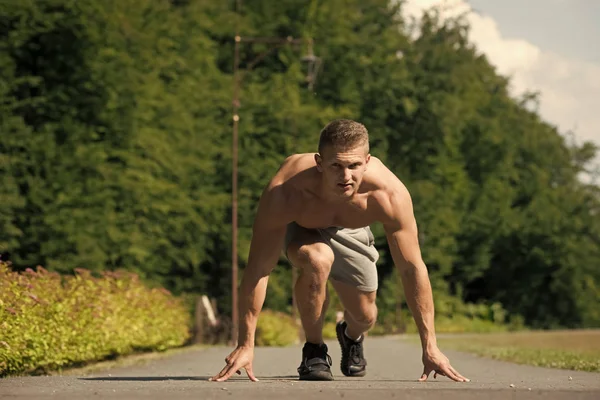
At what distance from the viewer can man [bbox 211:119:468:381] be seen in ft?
26.9

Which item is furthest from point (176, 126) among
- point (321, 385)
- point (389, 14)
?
point (321, 385)

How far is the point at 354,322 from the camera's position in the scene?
10.3 m

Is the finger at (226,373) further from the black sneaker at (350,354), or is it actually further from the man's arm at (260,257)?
the black sneaker at (350,354)

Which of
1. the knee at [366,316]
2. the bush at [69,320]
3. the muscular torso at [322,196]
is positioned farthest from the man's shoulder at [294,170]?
the bush at [69,320]

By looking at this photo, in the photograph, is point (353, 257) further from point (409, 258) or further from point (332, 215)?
point (409, 258)

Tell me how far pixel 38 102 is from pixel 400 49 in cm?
2194

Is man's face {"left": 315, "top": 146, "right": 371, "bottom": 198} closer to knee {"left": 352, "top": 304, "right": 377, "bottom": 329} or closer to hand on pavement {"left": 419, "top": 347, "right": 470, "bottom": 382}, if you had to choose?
hand on pavement {"left": 419, "top": 347, "right": 470, "bottom": 382}

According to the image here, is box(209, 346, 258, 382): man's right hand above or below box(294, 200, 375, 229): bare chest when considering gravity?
below

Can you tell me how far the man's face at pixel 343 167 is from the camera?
8.08 metres

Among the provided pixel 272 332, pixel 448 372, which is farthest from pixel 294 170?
pixel 272 332

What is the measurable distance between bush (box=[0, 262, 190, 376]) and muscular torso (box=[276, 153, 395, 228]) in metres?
2.93

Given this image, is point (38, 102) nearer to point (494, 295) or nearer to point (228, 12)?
point (228, 12)

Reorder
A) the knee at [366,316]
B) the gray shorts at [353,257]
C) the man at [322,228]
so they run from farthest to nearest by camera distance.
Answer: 1. the knee at [366,316]
2. the gray shorts at [353,257]
3. the man at [322,228]

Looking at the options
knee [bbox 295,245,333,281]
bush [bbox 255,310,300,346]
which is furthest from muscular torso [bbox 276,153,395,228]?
bush [bbox 255,310,300,346]
